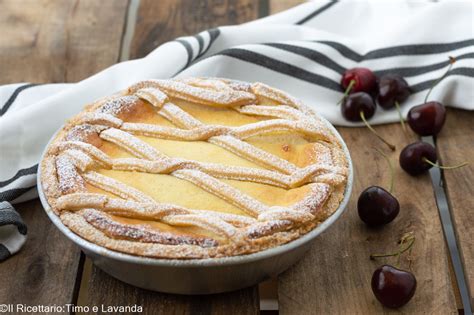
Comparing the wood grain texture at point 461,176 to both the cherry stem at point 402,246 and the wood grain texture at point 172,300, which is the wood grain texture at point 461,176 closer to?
the cherry stem at point 402,246

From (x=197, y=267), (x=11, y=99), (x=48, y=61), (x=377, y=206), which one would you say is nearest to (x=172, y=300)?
(x=197, y=267)

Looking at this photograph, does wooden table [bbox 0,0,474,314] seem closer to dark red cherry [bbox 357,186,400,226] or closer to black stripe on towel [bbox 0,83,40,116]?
dark red cherry [bbox 357,186,400,226]

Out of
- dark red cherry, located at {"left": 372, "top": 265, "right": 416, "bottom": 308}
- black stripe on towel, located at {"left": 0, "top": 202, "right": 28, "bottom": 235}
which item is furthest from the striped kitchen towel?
dark red cherry, located at {"left": 372, "top": 265, "right": 416, "bottom": 308}

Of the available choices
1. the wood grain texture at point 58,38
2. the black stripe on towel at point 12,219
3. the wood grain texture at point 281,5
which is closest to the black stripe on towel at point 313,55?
the wood grain texture at point 281,5

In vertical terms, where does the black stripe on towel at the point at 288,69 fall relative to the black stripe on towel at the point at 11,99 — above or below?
above

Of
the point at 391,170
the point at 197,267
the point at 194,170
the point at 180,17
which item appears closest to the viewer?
the point at 197,267

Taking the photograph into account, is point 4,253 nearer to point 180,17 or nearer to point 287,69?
point 287,69
